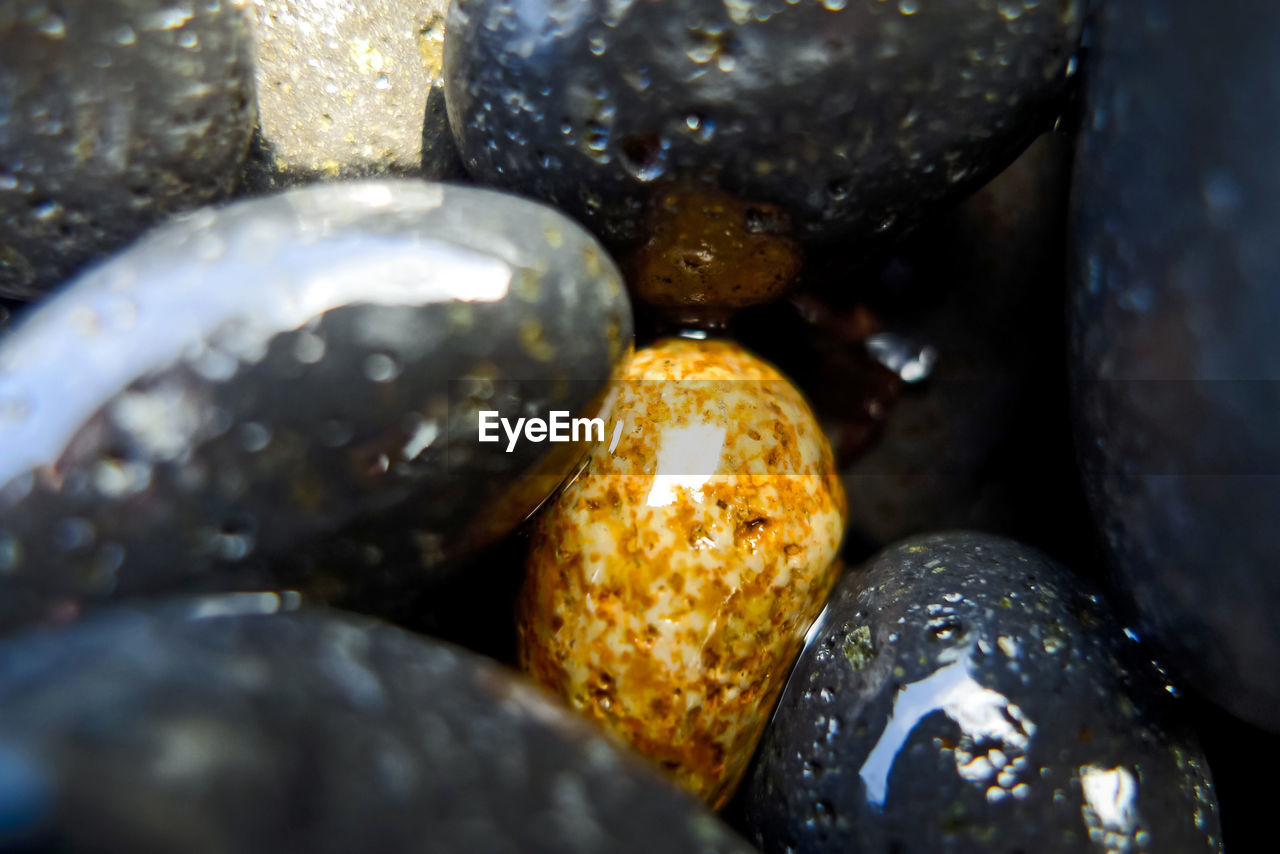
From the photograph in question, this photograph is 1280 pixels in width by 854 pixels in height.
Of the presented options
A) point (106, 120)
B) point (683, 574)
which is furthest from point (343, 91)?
point (683, 574)

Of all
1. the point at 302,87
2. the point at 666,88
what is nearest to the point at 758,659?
the point at 666,88

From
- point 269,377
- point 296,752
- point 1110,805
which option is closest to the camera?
point 296,752

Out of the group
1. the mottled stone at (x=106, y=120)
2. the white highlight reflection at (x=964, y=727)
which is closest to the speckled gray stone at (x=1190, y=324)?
the white highlight reflection at (x=964, y=727)

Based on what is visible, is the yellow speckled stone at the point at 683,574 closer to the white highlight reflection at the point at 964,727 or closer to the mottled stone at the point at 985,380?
the white highlight reflection at the point at 964,727

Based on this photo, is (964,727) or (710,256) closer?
(964,727)

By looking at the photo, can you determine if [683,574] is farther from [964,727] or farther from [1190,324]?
[1190,324]

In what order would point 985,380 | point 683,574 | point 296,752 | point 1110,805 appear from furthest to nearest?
1. point 985,380
2. point 683,574
3. point 1110,805
4. point 296,752
